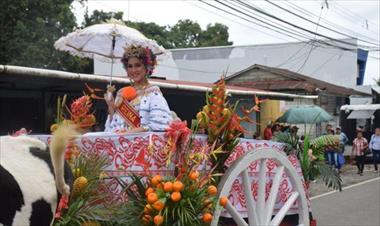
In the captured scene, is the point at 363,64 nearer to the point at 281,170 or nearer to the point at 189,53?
the point at 189,53

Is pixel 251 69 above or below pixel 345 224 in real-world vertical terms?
above

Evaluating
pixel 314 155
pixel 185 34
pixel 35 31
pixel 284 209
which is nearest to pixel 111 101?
pixel 284 209

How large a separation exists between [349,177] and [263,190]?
40.5 ft

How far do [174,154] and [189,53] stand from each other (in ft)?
Result: 83.3

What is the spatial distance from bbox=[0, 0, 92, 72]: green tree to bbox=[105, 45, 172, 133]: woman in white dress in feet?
52.4

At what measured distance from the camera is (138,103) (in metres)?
3.30

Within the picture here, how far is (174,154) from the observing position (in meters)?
2.68

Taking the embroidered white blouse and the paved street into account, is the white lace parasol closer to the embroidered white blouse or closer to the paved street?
the embroidered white blouse

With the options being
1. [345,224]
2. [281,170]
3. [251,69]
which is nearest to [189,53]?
[251,69]

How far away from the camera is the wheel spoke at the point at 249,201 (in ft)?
A: 9.92

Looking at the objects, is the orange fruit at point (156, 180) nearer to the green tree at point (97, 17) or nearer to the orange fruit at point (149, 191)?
the orange fruit at point (149, 191)

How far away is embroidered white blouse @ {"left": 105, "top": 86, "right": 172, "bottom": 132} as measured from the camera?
3.16m

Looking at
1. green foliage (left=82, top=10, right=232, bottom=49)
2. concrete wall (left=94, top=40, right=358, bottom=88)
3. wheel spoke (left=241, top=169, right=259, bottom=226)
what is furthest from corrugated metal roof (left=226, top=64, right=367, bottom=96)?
green foliage (left=82, top=10, right=232, bottom=49)

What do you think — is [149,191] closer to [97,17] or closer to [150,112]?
[150,112]
